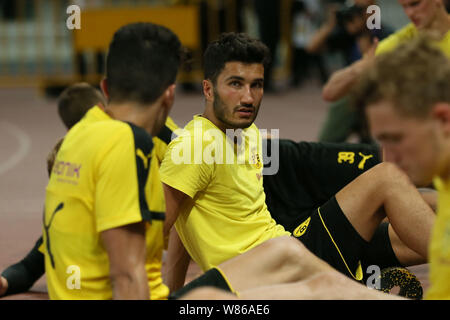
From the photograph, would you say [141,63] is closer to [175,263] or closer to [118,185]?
[118,185]

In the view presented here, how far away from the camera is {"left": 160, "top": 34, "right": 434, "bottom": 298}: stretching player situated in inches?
161

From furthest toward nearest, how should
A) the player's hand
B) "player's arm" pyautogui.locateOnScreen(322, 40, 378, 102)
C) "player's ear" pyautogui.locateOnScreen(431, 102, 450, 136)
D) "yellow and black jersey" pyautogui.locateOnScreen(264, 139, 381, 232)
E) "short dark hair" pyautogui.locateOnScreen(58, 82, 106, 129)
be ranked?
"player's arm" pyautogui.locateOnScreen(322, 40, 378, 102) → "yellow and black jersey" pyautogui.locateOnScreen(264, 139, 381, 232) → "short dark hair" pyautogui.locateOnScreen(58, 82, 106, 129) → the player's hand → "player's ear" pyautogui.locateOnScreen(431, 102, 450, 136)

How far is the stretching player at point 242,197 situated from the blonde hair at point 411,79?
1.53 m

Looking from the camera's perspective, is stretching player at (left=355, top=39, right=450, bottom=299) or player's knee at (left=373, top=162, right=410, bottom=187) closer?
stretching player at (left=355, top=39, right=450, bottom=299)

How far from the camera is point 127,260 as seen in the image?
9.45 feet

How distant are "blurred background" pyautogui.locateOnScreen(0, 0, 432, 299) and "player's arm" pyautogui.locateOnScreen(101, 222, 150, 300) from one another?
5.89m

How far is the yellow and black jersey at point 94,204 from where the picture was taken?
9.48 ft

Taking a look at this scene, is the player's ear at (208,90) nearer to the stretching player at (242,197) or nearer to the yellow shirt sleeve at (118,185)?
the stretching player at (242,197)

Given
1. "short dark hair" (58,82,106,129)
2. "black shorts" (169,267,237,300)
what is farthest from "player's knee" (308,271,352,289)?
"short dark hair" (58,82,106,129)

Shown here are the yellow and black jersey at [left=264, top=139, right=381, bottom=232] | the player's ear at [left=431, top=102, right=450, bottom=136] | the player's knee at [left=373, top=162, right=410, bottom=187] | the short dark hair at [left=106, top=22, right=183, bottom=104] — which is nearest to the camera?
the player's ear at [left=431, top=102, right=450, bottom=136]

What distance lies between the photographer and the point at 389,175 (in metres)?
4.23

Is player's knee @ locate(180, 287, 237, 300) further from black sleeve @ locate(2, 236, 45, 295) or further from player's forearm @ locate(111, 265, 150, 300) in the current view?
black sleeve @ locate(2, 236, 45, 295)
